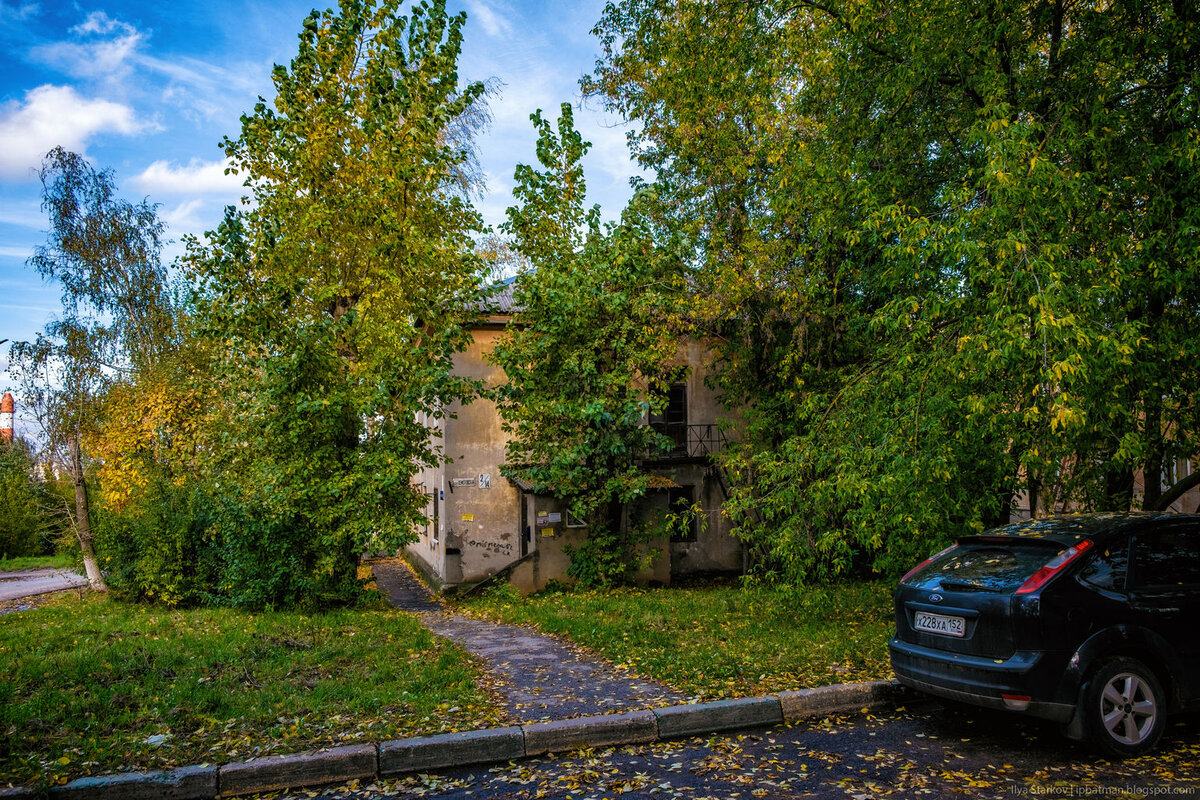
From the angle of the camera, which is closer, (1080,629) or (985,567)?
(1080,629)

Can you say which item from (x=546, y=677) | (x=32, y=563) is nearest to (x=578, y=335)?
(x=546, y=677)

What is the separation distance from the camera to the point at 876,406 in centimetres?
824

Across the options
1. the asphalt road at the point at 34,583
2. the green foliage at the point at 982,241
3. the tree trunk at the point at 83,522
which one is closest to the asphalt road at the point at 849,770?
the green foliage at the point at 982,241

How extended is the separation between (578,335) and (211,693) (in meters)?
9.22

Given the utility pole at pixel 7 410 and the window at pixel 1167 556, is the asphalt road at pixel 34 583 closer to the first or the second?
the utility pole at pixel 7 410

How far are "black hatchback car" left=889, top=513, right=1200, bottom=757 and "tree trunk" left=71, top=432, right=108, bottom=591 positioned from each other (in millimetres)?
16108

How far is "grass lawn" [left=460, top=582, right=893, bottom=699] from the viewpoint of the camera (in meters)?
6.63

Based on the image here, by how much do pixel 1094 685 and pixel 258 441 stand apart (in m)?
11.8

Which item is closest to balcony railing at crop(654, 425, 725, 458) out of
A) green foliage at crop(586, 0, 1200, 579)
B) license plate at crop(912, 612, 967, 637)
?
green foliage at crop(586, 0, 1200, 579)

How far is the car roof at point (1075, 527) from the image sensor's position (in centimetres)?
509

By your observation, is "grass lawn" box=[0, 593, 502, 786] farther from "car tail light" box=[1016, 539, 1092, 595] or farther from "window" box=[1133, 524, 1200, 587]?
"window" box=[1133, 524, 1200, 587]

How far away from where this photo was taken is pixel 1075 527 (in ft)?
17.3

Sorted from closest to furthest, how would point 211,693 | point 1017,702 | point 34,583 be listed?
point 1017,702 → point 211,693 → point 34,583

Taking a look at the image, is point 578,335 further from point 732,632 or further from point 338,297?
point 732,632
